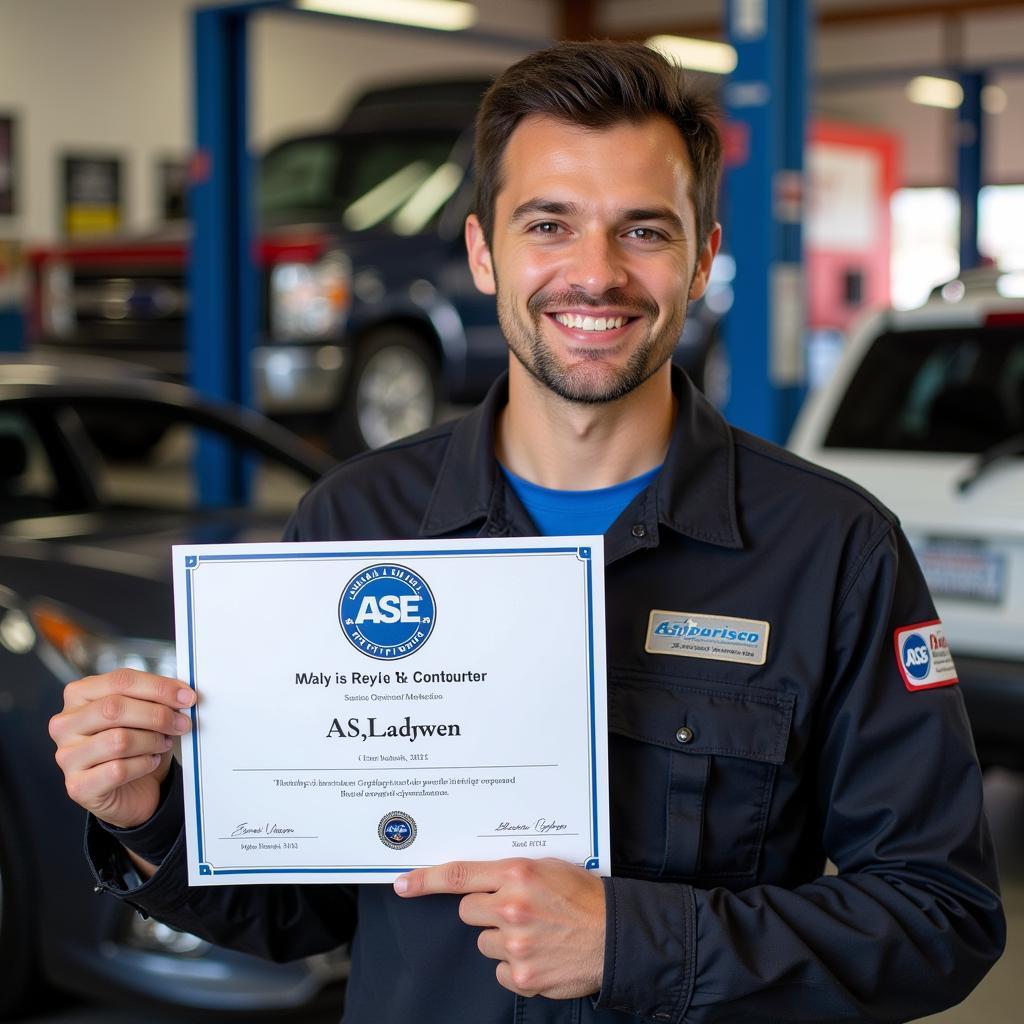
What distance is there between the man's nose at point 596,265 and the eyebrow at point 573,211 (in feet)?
0.10

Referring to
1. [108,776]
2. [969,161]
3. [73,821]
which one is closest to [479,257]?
[108,776]

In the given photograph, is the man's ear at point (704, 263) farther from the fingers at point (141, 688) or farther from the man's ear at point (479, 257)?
the fingers at point (141, 688)

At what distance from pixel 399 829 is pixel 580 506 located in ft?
1.28

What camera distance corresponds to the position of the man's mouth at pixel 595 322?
1.57 metres

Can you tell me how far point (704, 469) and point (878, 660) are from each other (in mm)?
270

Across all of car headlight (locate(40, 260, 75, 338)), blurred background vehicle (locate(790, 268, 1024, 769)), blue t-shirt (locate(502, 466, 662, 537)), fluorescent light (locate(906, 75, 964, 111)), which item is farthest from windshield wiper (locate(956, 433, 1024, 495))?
fluorescent light (locate(906, 75, 964, 111))

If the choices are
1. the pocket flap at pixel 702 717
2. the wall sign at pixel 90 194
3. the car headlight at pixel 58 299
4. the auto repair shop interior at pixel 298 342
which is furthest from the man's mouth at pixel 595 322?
the wall sign at pixel 90 194

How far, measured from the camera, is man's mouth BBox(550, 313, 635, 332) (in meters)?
1.57

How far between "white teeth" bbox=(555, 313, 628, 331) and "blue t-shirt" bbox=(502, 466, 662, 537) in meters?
0.17

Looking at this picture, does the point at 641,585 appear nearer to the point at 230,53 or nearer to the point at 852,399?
the point at 852,399

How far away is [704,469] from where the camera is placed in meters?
1.61

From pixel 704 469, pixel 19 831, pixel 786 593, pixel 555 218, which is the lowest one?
pixel 19 831

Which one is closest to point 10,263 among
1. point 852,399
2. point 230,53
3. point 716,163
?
point 230,53

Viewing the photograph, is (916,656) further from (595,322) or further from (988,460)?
(988,460)
